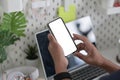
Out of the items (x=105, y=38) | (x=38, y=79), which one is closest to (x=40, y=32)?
(x=38, y=79)

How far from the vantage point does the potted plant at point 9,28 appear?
3.21ft

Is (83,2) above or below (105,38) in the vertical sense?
above

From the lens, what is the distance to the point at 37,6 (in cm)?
114

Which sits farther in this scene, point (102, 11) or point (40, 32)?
point (102, 11)

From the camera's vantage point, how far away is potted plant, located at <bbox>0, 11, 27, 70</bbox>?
0.98 metres

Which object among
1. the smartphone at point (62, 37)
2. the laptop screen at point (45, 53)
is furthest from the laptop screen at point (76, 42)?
the smartphone at point (62, 37)

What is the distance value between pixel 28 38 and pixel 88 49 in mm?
309

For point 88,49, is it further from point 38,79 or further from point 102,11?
point 102,11

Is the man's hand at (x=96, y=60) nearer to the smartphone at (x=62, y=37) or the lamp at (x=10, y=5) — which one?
the smartphone at (x=62, y=37)

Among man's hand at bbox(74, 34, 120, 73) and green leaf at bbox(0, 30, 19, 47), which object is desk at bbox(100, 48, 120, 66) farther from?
green leaf at bbox(0, 30, 19, 47)

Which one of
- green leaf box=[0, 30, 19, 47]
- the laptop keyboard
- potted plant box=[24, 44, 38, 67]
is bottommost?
the laptop keyboard

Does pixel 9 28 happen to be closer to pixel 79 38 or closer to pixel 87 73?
pixel 79 38

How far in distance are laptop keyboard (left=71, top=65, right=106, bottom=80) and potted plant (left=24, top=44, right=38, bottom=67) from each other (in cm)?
18

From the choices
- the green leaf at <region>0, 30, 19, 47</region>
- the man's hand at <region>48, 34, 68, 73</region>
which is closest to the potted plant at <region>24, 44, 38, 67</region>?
the green leaf at <region>0, 30, 19, 47</region>
